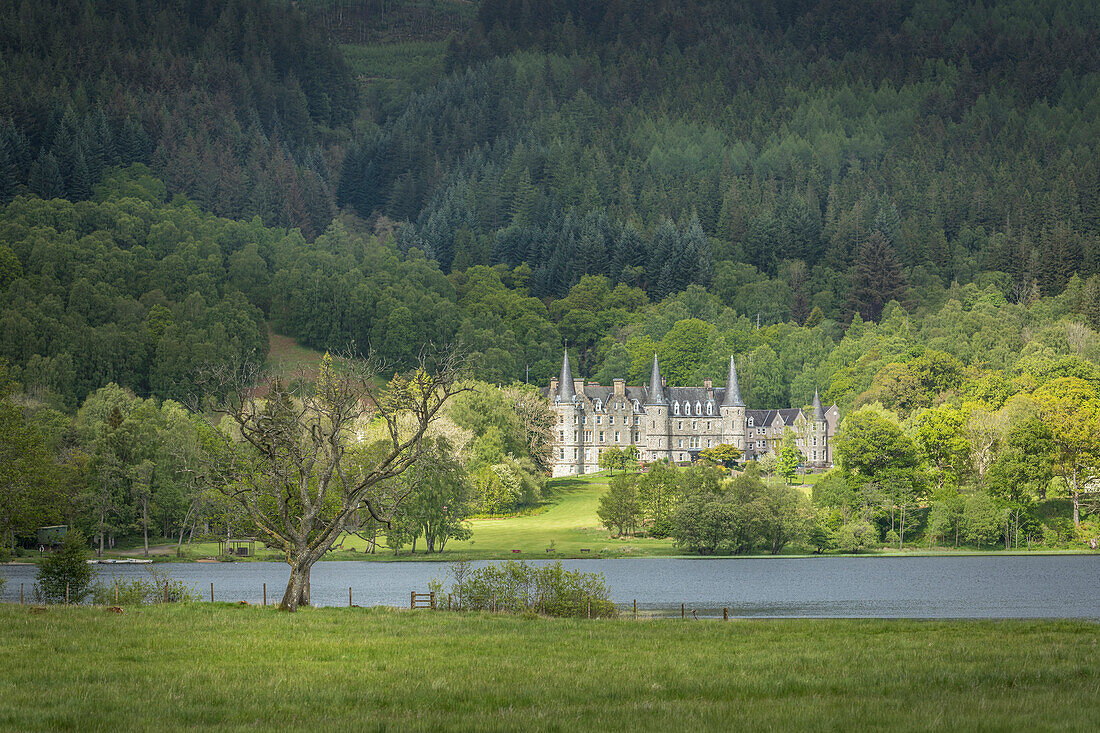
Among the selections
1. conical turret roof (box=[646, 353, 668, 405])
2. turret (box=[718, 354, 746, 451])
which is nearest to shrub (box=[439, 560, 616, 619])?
turret (box=[718, 354, 746, 451])

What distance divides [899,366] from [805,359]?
4569 centimetres

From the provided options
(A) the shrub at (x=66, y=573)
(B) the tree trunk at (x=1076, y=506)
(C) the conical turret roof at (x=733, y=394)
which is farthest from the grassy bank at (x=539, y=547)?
(C) the conical turret roof at (x=733, y=394)

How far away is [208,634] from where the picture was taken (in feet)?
116

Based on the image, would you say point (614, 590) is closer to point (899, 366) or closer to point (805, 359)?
point (899, 366)

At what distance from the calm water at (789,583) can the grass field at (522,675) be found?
23.8 m

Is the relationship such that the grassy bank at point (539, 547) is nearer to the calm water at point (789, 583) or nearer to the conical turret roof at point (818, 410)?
the calm water at point (789, 583)

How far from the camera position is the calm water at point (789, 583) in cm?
6500

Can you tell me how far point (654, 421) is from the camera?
584 ft

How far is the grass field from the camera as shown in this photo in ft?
76.9

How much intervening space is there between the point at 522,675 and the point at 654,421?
15027cm

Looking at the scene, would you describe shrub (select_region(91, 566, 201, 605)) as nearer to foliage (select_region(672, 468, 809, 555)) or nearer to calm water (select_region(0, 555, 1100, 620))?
calm water (select_region(0, 555, 1100, 620))

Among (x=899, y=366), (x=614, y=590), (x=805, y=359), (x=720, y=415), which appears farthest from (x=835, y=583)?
(x=805, y=359)

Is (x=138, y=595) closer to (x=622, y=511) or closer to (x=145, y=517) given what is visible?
(x=145, y=517)

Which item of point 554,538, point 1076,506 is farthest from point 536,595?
point 1076,506
